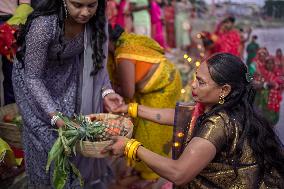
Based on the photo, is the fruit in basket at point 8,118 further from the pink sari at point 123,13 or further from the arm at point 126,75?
the pink sari at point 123,13

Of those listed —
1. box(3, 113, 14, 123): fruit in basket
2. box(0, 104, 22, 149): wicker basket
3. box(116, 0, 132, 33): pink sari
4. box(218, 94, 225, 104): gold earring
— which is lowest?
box(0, 104, 22, 149): wicker basket

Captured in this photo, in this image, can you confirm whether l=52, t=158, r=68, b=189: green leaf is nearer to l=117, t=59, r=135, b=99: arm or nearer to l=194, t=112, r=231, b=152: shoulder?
l=194, t=112, r=231, b=152: shoulder

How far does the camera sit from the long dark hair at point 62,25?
96.7 inches

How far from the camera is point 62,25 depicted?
2.48 meters

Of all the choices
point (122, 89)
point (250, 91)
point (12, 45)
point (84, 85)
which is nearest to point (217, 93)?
point (250, 91)

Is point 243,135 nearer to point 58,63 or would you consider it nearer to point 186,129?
point 186,129

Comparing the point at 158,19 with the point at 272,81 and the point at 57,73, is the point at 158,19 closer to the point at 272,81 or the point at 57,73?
the point at 272,81

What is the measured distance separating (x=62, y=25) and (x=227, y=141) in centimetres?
117

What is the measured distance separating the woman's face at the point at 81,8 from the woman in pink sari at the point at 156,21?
6218mm

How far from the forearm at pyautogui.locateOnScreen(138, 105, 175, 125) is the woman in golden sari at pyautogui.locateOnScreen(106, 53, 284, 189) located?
43 cm

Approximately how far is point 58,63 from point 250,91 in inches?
47.0

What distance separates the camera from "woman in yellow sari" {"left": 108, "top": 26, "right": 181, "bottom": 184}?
341cm

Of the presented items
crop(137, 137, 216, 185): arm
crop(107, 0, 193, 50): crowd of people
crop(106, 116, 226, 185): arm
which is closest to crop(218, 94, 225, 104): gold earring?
crop(106, 116, 226, 185): arm

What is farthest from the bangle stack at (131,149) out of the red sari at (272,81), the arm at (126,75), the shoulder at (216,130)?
the red sari at (272,81)
